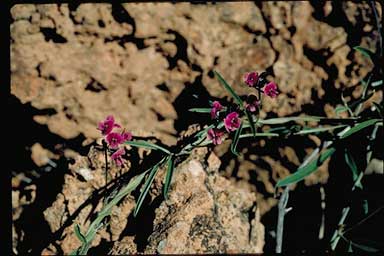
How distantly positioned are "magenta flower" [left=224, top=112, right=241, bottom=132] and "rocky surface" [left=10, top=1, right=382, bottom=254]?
0.25m

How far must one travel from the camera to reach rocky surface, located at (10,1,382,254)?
1216mm

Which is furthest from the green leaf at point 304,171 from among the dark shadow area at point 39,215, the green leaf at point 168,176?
the dark shadow area at point 39,215

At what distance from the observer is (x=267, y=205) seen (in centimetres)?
142

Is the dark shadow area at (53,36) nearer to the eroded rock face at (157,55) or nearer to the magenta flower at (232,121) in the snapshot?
the eroded rock face at (157,55)

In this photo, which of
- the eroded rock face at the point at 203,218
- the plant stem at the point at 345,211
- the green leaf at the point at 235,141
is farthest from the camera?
the plant stem at the point at 345,211

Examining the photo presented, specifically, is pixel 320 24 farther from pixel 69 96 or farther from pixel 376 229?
pixel 69 96

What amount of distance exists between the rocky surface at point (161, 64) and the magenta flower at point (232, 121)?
0.81 feet

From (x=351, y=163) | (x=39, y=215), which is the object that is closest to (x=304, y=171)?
(x=351, y=163)

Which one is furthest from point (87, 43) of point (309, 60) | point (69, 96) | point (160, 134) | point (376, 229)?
point (376, 229)

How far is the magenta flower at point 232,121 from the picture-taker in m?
0.99

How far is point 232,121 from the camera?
998 millimetres

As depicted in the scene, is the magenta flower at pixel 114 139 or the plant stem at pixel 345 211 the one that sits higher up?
the magenta flower at pixel 114 139

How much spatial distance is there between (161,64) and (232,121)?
0.37m

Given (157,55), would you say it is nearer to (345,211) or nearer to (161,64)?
(161,64)
